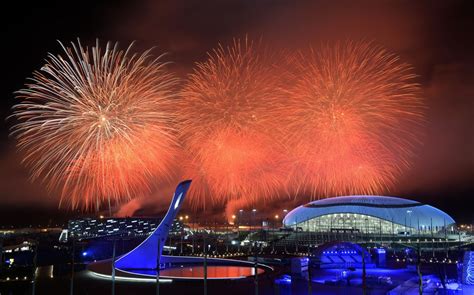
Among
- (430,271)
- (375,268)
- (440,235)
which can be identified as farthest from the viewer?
(440,235)

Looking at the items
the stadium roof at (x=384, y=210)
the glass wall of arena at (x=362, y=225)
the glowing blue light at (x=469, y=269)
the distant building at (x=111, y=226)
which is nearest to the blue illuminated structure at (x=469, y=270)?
the glowing blue light at (x=469, y=269)

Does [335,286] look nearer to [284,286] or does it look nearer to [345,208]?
[284,286]

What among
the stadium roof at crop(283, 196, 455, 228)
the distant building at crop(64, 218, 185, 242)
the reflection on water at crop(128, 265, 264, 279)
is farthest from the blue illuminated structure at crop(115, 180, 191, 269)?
the stadium roof at crop(283, 196, 455, 228)

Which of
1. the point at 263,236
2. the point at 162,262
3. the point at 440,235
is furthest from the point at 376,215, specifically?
the point at 162,262

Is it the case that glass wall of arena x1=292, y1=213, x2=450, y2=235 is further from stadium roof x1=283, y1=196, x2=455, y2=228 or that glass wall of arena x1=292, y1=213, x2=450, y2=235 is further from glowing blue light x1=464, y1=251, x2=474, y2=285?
glowing blue light x1=464, y1=251, x2=474, y2=285

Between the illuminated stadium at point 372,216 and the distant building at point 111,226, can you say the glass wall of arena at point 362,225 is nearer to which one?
the illuminated stadium at point 372,216

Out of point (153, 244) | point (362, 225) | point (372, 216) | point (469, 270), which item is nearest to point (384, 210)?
point (372, 216)

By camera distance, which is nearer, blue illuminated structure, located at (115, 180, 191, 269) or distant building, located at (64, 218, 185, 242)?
blue illuminated structure, located at (115, 180, 191, 269)
